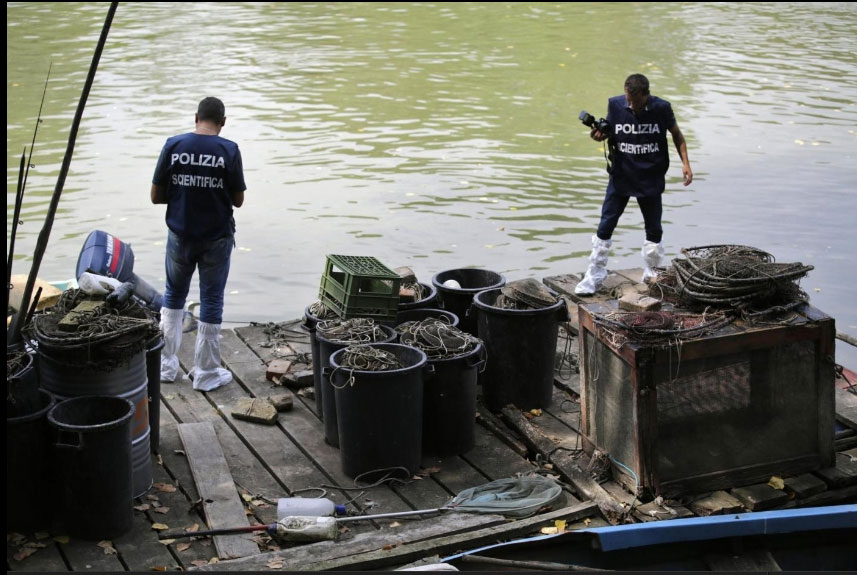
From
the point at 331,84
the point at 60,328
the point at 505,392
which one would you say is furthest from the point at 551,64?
the point at 60,328

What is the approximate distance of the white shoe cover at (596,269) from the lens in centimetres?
1002

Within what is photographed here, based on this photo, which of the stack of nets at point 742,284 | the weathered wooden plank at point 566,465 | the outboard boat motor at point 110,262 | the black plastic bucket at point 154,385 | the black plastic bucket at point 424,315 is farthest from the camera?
the outboard boat motor at point 110,262

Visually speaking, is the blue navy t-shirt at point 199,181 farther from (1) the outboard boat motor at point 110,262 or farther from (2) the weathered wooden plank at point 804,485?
(2) the weathered wooden plank at point 804,485

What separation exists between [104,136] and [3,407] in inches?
507

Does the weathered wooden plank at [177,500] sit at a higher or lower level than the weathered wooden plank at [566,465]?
higher

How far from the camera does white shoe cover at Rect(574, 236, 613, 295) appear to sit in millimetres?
10023

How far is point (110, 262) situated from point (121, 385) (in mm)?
2494

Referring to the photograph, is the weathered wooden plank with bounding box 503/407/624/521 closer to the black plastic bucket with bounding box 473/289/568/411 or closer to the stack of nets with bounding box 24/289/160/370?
the black plastic bucket with bounding box 473/289/568/411

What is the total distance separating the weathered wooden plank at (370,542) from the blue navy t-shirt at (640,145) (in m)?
4.42

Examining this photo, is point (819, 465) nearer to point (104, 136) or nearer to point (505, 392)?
point (505, 392)

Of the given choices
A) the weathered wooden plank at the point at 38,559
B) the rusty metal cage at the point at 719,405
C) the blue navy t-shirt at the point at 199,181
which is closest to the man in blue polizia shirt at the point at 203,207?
the blue navy t-shirt at the point at 199,181

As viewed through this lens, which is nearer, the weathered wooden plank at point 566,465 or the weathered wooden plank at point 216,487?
the weathered wooden plank at point 216,487

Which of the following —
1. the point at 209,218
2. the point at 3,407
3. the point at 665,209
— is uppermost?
the point at 209,218

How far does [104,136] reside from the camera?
58.3ft
